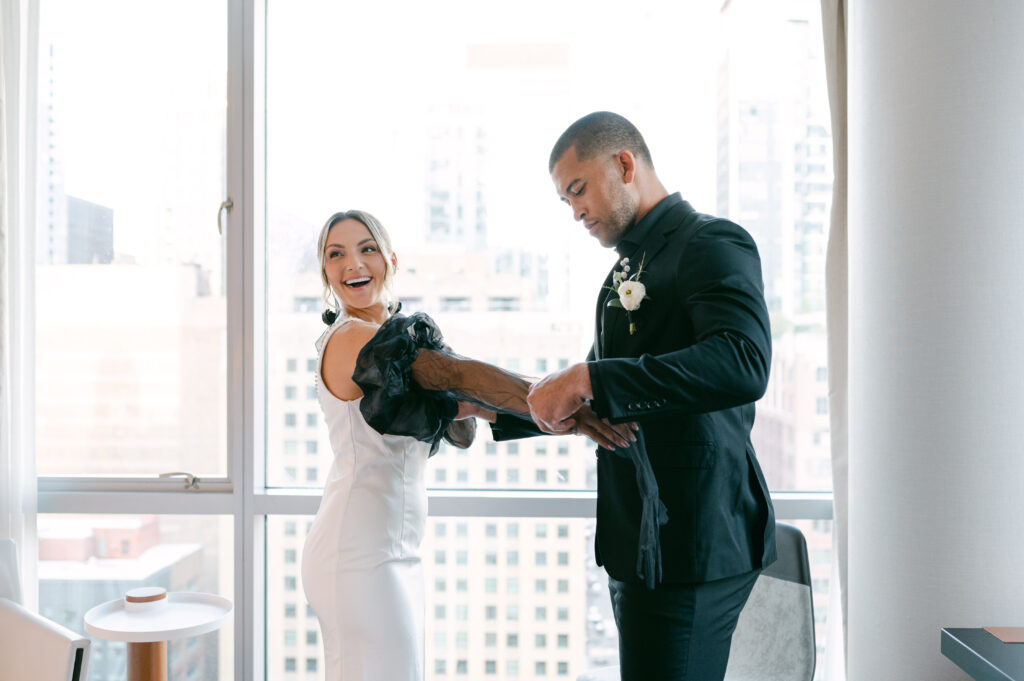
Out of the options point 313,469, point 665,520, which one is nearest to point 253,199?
point 313,469

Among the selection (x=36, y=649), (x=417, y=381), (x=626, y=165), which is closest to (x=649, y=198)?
(x=626, y=165)

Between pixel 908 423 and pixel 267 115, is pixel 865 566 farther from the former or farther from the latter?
pixel 267 115

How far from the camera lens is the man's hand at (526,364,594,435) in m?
1.48

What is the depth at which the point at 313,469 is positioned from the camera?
285 centimetres

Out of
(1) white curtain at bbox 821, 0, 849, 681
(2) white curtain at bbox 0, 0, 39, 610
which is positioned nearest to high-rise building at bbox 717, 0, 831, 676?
(1) white curtain at bbox 821, 0, 849, 681

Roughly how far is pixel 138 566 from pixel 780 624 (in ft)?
7.44

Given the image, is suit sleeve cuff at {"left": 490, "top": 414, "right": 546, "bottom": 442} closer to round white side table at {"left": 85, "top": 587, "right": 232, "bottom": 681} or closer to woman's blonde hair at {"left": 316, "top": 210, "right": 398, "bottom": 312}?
woman's blonde hair at {"left": 316, "top": 210, "right": 398, "bottom": 312}

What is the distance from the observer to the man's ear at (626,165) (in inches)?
66.9

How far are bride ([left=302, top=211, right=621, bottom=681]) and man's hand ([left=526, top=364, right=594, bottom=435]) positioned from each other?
156 mm

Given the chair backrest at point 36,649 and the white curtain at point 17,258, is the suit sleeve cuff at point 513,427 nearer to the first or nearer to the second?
the chair backrest at point 36,649

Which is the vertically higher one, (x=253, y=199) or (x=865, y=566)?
(x=253, y=199)

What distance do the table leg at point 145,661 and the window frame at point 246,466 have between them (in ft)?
1.53

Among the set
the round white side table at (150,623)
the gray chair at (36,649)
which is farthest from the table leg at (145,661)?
the gray chair at (36,649)

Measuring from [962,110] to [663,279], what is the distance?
0.84m
